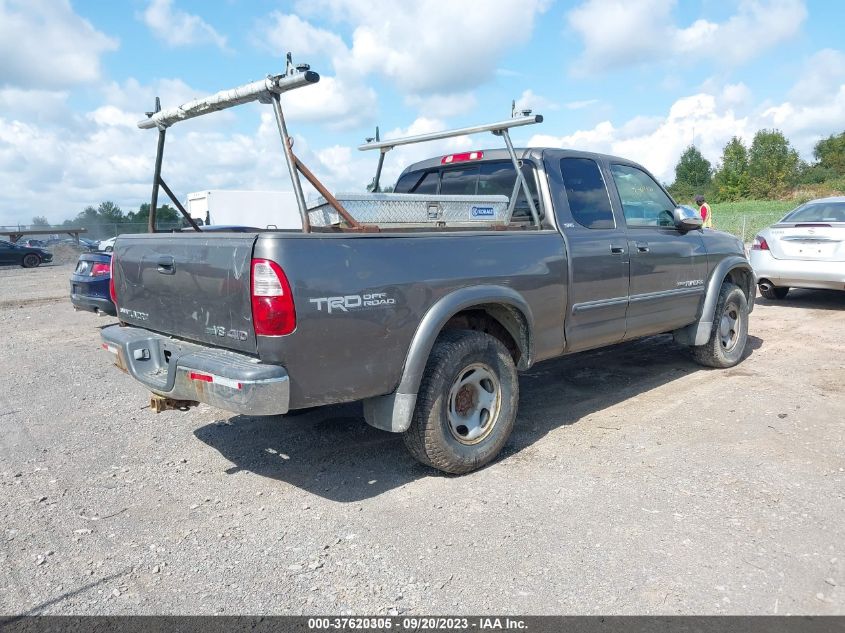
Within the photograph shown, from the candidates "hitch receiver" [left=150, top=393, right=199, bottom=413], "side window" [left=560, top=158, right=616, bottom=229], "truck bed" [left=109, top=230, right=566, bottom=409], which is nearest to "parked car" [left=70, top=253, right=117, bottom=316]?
"truck bed" [left=109, top=230, right=566, bottom=409]

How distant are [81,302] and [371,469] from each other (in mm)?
6375

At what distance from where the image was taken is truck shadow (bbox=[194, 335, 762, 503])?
4004 mm

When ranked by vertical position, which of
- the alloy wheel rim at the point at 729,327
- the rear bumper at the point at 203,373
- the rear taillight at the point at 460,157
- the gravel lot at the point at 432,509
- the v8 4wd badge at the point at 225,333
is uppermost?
the rear taillight at the point at 460,157

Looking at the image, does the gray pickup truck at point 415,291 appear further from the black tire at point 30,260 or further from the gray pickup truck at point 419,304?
the black tire at point 30,260

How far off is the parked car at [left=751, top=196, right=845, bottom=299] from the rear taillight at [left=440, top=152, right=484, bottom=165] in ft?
17.9

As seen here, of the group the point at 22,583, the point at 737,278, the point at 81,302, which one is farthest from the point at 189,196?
the point at 22,583

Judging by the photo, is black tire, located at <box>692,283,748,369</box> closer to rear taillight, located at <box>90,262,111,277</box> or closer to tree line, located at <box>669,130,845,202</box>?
rear taillight, located at <box>90,262,111,277</box>

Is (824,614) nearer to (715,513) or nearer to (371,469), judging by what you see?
(715,513)

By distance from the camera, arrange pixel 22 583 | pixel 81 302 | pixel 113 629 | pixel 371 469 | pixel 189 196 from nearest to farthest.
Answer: pixel 113 629, pixel 22 583, pixel 371 469, pixel 81 302, pixel 189 196

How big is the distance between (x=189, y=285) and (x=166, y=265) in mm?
273

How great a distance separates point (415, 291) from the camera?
354 centimetres

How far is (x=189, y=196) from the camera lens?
80.6 feet

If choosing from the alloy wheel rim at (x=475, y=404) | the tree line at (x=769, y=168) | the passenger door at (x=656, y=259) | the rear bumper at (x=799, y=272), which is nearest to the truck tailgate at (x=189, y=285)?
the alloy wheel rim at (x=475, y=404)

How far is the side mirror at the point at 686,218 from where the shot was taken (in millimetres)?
5578
